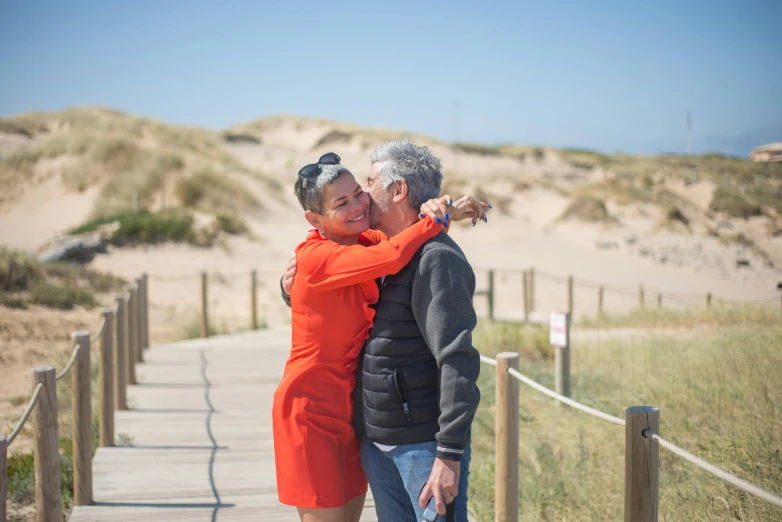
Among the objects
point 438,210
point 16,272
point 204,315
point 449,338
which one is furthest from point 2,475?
point 16,272

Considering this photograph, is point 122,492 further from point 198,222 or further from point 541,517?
point 198,222

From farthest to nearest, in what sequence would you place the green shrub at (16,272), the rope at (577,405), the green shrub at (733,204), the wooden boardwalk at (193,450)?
the green shrub at (733,204) < the green shrub at (16,272) < the wooden boardwalk at (193,450) < the rope at (577,405)

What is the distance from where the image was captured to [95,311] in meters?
13.7

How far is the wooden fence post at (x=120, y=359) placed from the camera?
6.42 meters

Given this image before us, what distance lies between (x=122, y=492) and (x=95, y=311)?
9.73 m

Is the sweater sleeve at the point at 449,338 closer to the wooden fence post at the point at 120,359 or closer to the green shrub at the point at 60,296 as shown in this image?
the wooden fence post at the point at 120,359

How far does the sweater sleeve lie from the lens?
2.25 metres

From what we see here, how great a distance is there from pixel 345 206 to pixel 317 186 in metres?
0.12

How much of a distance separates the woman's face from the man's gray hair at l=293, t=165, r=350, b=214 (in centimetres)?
1

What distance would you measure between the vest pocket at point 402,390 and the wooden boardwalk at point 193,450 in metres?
2.20

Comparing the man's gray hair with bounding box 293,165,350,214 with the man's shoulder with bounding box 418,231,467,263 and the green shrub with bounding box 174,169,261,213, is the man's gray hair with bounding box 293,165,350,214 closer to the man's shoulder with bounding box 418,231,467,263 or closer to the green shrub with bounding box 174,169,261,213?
the man's shoulder with bounding box 418,231,467,263

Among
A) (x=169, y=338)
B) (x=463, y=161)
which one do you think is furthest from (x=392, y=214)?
(x=463, y=161)

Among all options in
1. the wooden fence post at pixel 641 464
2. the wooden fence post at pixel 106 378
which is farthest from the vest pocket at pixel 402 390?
the wooden fence post at pixel 106 378

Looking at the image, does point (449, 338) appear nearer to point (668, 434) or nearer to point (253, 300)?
point (668, 434)
